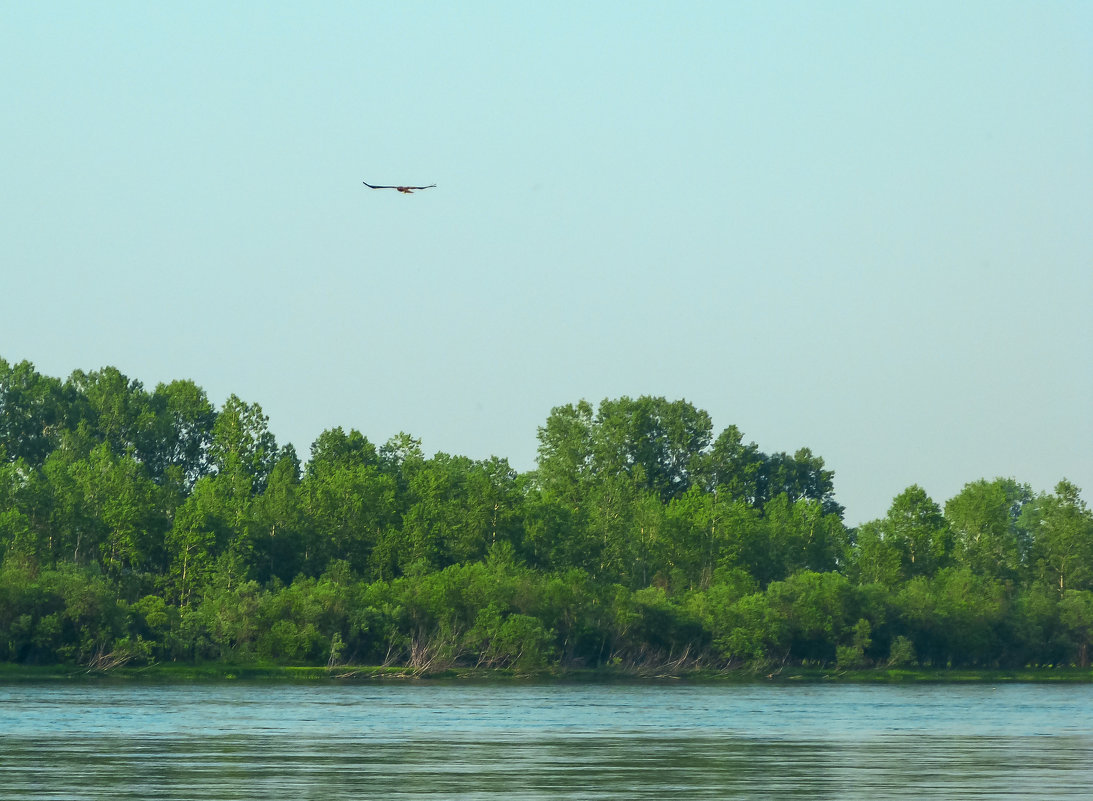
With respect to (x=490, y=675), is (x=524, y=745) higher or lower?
higher

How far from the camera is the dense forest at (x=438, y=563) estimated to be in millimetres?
107625

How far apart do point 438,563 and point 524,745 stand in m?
74.6

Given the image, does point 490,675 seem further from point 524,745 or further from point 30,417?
point 30,417

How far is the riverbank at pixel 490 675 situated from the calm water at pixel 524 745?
1347 centimetres

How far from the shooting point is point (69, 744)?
48812mm

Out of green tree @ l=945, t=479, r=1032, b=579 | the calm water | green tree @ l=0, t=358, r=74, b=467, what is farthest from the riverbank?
green tree @ l=0, t=358, r=74, b=467

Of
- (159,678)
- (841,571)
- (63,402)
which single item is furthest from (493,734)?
(63,402)

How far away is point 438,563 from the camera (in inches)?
4929

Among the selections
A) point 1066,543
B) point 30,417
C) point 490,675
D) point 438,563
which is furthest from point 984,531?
point 30,417

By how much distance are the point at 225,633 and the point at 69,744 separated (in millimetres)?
58024

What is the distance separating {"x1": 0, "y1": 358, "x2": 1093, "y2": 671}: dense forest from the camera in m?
108

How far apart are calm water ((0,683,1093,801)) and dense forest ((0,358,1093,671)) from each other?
20.9 metres

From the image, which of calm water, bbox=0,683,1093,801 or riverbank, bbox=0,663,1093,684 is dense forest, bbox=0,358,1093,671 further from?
calm water, bbox=0,683,1093,801

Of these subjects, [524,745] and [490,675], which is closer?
[524,745]
